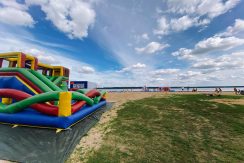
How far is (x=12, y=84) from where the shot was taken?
671 cm

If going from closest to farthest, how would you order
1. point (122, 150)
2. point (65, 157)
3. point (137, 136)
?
point (65, 157) < point (122, 150) < point (137, 136)

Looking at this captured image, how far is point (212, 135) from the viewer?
4.80m

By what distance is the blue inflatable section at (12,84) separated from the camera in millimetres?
6535

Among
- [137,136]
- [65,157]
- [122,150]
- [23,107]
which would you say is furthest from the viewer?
[23,107]

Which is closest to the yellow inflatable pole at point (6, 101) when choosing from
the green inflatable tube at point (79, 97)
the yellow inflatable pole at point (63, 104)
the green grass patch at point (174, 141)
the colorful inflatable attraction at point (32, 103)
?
the colorful inflatable attraction at point (32, 103)

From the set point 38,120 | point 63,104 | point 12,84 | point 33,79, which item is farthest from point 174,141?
point 12,84

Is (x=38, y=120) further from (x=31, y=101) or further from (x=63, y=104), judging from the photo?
(x=63, y=104)

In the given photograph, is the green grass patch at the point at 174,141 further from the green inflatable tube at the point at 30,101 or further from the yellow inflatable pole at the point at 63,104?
the green inflatable tube at the point at 30,101

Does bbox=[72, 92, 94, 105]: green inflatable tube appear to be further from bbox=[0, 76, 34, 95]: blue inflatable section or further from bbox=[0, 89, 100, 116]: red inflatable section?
bbox=[0, 76, 34, 95]: blue inflatable section

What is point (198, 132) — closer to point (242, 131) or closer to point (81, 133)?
point (242, 131)

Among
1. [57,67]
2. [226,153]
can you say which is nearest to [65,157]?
[226,153]

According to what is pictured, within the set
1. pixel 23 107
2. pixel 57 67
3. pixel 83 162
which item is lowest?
pixel 83 162

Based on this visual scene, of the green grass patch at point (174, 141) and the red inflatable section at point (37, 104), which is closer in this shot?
the green grass patch at point (174, 141)

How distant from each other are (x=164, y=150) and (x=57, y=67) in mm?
10957
